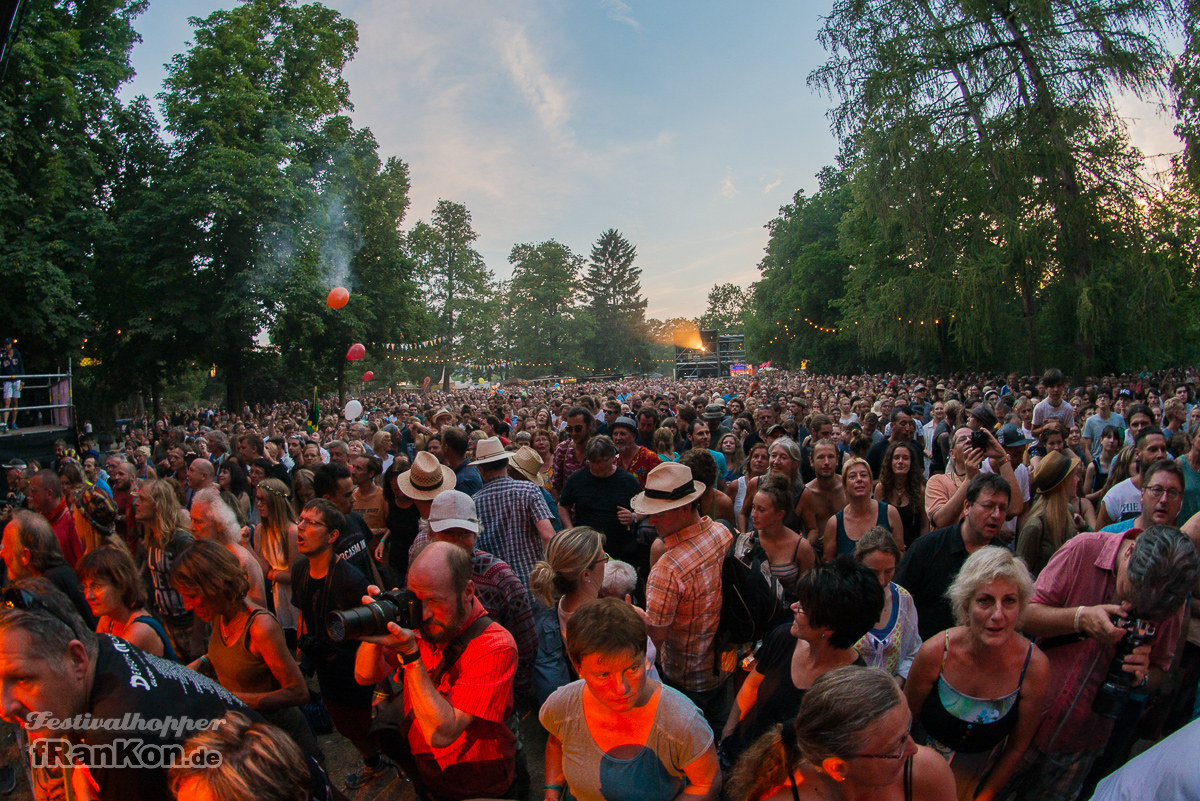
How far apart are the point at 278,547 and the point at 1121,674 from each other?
419 cm

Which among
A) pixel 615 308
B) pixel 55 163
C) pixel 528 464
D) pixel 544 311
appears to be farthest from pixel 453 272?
pixel 528 464

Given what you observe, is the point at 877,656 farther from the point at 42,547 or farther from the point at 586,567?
the point at 42,547

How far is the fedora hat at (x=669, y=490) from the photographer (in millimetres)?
2949

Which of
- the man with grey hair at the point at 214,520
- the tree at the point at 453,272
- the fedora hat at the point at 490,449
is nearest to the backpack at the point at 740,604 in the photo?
the fedora hat at the point at 490,449

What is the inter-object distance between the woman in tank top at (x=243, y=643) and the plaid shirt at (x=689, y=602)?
1.46m

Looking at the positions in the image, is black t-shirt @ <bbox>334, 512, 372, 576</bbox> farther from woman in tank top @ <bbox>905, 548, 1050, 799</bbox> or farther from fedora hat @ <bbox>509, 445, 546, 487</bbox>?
woman in tank top @ <bbox>905, 548, 1050, 799</bbox>

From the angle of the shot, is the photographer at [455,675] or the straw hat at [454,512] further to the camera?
the straw hat at [454,512]

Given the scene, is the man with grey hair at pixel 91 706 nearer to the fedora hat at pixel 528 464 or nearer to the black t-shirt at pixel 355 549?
the black t-shirt at pixel 355 549

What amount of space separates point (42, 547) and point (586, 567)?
3.05 metres

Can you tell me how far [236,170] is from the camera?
62.5 feet

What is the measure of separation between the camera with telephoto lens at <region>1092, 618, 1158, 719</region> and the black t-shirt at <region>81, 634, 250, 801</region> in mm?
2697

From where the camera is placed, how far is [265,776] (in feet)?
4.76

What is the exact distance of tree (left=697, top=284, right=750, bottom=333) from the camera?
404 feet

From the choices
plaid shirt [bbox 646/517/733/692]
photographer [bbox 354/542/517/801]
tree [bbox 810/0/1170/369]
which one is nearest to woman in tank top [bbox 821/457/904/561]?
plaid shirt [bbox 646/517/733/692]
